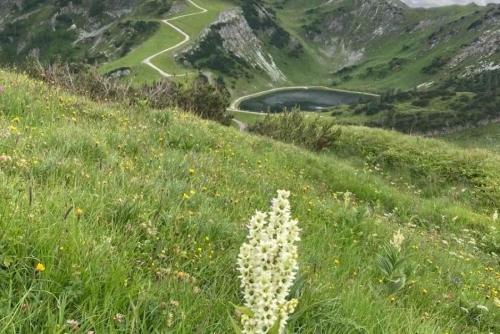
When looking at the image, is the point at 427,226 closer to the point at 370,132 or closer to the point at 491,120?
the point at 370,132

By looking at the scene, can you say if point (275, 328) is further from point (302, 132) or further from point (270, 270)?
point (302, 132)

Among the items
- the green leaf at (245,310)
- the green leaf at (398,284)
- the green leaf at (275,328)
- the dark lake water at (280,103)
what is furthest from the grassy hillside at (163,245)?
the dark lake water at (280,103)

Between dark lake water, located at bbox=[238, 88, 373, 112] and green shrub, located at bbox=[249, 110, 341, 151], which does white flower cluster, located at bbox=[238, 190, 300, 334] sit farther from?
dark lake water, located at bbox=[238, 88, 373, 112]

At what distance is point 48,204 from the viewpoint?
138 inches

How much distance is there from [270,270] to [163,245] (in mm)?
1715

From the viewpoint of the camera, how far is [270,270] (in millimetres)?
2371

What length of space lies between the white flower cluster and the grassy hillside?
1.96 ft

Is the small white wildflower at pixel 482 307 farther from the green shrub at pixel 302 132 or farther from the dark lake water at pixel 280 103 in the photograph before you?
the dark lake water at pixel 280 103

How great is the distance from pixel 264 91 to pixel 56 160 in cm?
19398

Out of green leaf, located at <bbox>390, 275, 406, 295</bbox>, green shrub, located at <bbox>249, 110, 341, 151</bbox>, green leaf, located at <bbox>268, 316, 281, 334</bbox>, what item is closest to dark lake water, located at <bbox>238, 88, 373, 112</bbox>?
green shrub, located at <bbox>249, 110, 341, 151</bbox>

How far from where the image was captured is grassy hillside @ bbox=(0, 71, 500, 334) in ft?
9.16

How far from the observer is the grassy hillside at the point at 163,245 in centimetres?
279

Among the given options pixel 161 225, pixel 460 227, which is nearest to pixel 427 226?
pixel 460 227

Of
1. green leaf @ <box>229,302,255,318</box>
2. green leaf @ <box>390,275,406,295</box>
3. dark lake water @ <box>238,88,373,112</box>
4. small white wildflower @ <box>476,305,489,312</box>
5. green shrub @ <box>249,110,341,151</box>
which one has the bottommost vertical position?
dark lake water @ <box>238,88,373,112</box>
